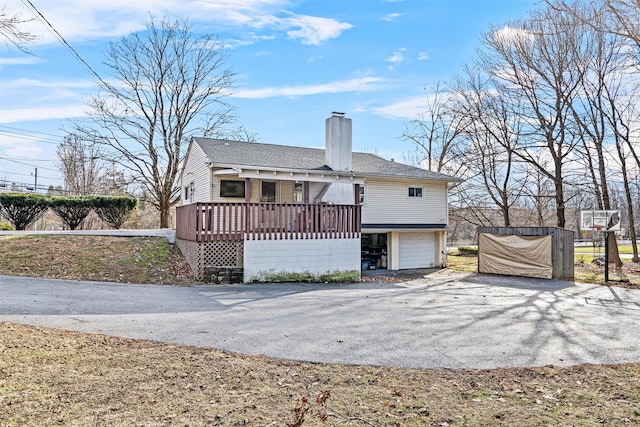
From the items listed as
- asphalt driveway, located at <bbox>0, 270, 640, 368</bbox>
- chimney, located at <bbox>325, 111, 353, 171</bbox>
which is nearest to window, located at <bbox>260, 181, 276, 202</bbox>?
chimney, located at <bbox>325, 111, 353, 171</bbox>

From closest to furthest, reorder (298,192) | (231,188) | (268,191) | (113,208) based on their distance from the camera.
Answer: (231,188) < (268,191) < (298,192) < (113,208)

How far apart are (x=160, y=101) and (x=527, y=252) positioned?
68.1ft

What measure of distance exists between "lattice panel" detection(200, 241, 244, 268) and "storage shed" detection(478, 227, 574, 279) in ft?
33.1

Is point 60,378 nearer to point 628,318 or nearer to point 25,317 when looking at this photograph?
point 25,317

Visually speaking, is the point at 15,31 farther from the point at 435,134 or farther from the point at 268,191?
the point at 435,134

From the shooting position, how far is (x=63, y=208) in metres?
17.1

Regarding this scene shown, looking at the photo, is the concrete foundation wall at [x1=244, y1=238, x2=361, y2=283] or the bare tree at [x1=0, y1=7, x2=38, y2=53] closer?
the bare tree at [x1=0, y1=7, x2=38, y2=53]

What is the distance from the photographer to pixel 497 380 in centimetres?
457

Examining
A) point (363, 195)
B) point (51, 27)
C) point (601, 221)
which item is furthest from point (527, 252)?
point (51, 27)

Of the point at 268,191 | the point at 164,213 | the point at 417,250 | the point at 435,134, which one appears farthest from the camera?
the point at 435,134

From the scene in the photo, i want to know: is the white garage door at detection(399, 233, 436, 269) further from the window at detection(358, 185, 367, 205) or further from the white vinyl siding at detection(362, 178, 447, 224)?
the window at detection(358, 185, 367, 205)

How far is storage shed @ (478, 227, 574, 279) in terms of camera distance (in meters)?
15.1

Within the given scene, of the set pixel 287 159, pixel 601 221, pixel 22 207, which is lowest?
pixel 601 221

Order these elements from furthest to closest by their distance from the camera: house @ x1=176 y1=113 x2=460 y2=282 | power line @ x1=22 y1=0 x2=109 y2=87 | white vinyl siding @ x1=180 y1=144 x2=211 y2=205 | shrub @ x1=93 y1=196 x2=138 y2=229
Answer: shrub @ x1=93 y1=196 x2=138 y2=229 → white vinyl siding @ x1=180 y1=144 x2=211 y2=205 → house @ x1=176 y1=113 x2=460 y2=282 → power line @ x1=22 y1=0 x2=109 y2=87
